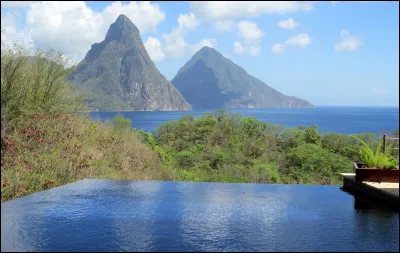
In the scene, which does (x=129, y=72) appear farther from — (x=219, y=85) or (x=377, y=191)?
(x=377, y=191)

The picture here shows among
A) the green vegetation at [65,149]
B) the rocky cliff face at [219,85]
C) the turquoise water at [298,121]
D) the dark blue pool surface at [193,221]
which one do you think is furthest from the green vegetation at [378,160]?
the rocky cliff face at [219,85]

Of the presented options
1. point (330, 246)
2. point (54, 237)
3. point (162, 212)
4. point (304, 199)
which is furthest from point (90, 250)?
point (304, 199)

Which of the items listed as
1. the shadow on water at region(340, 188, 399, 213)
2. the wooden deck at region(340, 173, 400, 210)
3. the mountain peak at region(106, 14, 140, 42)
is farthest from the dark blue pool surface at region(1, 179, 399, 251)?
the mountain peak at region(106, 14, 140, 42)

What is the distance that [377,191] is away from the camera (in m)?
5.23

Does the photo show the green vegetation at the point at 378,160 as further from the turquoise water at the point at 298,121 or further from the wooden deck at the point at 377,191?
the turquoise water at the point at 298,121

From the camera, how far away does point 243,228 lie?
149 inches

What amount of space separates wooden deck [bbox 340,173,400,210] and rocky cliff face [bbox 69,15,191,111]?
53.6 meters

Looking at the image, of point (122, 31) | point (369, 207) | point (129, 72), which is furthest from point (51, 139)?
point (122, 31)

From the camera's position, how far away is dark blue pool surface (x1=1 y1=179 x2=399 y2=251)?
321 cm

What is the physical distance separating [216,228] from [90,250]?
3.98 ft

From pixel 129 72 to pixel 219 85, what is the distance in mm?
20825

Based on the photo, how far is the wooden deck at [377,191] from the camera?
485 cm

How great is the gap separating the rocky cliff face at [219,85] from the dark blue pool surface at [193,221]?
257 ft

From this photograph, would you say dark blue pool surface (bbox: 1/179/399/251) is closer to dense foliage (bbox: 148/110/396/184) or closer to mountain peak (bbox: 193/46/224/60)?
dense foliage (bbox: 148/110/396/184)
